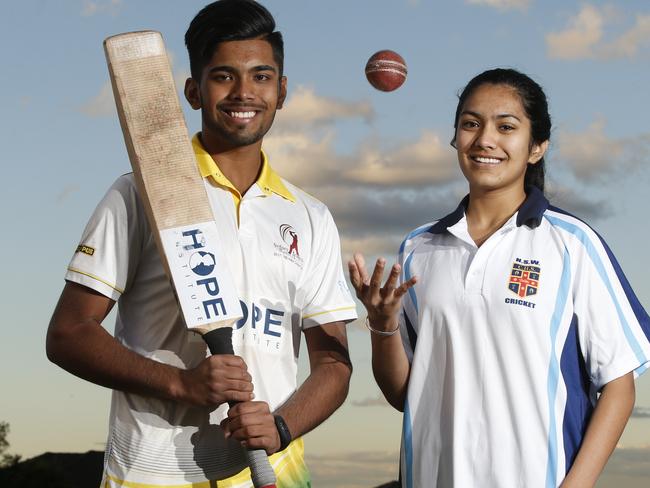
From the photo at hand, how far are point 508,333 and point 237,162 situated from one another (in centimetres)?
108

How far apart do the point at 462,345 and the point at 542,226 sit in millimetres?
470

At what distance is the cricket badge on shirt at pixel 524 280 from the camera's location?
298cm

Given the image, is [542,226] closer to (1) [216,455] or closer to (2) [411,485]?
(2) [411,485]

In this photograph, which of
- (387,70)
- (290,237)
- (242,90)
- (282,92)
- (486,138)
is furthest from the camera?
(387,70)

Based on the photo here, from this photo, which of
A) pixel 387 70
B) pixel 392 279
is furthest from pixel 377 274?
pixel 387 70

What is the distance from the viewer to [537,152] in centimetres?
321

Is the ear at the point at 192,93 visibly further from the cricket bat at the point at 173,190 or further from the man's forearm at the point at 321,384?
the man's forearm at the point at 321,384

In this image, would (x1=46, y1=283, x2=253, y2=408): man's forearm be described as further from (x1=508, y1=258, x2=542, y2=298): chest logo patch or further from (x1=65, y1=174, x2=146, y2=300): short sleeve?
(x1=508, y1=258, x2=542, y2=298): chest logo patch

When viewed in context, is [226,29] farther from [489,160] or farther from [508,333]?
[508,333]

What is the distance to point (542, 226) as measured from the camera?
3094mm

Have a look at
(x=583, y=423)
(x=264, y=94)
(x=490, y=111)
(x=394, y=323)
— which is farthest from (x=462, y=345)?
(x=264, y=94)

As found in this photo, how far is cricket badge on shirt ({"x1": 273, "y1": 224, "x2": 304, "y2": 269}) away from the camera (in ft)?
10.5

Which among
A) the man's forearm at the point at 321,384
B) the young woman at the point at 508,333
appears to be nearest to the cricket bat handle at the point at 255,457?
the man's forearm at the point at 321,384

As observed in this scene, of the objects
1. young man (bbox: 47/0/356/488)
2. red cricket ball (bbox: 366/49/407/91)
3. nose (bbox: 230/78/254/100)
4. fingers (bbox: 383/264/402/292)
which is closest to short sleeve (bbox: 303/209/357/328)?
young man (bbox: 47/0/356/488)
